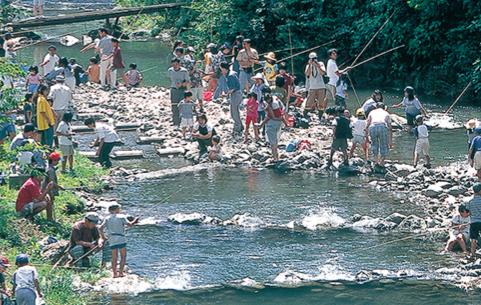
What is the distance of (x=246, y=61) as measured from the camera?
1809 centimetres

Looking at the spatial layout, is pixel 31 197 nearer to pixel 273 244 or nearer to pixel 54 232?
pixel 54 232

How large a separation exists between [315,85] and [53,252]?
31.0 feet

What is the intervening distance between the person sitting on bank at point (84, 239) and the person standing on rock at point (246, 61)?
8658mm

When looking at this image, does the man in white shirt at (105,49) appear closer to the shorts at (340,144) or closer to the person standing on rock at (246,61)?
the person standing on rock at (246,61)

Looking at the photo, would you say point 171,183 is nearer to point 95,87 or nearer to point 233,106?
point 233,106

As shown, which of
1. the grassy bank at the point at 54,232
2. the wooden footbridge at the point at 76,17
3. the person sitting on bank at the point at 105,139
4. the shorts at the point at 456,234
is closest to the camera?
the grassy bank at the point at 54,232

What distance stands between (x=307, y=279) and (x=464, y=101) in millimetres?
13112

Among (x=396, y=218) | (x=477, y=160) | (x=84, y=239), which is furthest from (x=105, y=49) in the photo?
(x=477, y=160)

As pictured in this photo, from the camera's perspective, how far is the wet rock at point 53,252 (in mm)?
10344

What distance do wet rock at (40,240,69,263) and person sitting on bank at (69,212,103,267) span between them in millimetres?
232

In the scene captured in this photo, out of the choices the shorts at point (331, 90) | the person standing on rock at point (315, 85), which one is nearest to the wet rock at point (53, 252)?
the person standing on rock at point (315, 85)

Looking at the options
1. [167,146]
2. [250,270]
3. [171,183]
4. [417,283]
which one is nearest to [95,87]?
[167,146]

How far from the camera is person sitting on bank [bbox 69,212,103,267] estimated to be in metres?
10.2

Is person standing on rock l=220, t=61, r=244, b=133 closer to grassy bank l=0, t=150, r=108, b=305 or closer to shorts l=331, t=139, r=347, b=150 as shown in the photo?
shorts l=331, t=139, r=347, b=150
